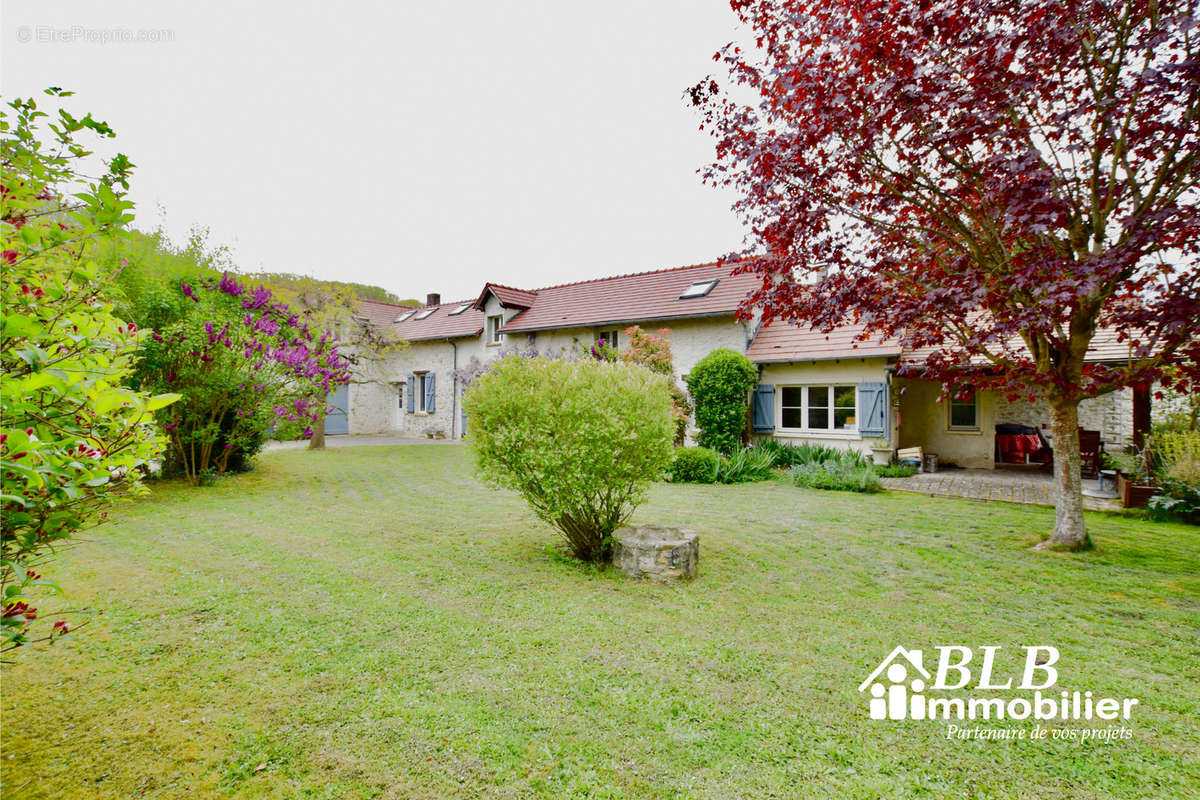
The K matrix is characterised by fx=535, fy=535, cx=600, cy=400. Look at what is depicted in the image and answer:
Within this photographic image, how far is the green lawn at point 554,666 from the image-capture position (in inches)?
97.7

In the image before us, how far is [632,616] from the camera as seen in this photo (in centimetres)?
435

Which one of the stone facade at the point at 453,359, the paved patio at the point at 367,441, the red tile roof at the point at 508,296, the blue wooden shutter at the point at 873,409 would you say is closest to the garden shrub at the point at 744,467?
the blue wooden shutter at the point at 873,409

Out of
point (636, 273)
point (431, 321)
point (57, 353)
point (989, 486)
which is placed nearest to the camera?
point (57, 353)

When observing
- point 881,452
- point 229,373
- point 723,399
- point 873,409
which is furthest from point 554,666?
point 873,409

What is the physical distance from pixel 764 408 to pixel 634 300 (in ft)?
19.8

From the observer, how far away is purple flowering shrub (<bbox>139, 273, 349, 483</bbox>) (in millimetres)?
8992

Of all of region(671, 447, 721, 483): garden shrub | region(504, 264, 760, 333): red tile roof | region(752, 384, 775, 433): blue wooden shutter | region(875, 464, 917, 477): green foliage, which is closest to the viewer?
region(671, 447, 721, 483): garden shrub

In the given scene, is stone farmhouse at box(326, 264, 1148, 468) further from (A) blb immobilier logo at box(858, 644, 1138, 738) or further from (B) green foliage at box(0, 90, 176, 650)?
(B) green foliage at box(0, 90, 176, 650)

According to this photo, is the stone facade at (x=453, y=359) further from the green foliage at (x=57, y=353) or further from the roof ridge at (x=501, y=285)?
the green foliage at (x=57, y=353)

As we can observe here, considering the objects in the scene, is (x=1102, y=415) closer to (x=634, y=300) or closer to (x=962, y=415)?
(x=962, y=415)

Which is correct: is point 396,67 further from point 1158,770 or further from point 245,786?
point 1158,770

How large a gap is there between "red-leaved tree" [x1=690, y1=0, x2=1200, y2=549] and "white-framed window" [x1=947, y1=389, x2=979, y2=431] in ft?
28.5

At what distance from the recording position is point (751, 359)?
14.8 metres

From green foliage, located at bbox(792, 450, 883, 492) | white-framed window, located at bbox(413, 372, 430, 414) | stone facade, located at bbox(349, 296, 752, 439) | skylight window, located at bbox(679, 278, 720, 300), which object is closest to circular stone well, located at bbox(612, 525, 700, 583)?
green foliage, located at bbox(792, 450, 883, 492)
